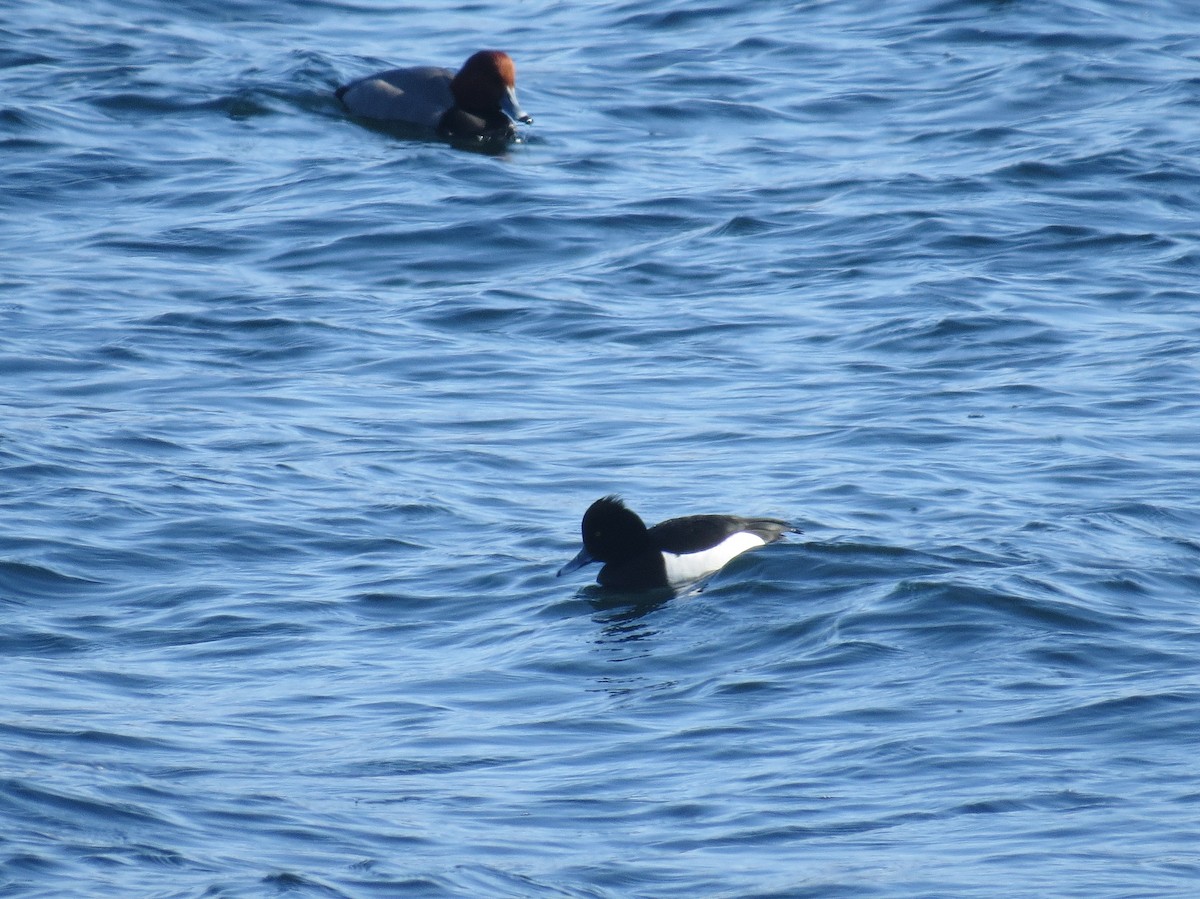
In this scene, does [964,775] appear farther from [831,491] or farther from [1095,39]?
[1095,39]

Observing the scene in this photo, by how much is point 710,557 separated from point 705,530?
134 mm

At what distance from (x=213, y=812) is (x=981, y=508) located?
4.51 metres

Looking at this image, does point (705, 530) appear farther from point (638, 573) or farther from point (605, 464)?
point (605, 464)

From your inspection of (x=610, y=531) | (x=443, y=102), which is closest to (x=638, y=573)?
(x=610, y=531)

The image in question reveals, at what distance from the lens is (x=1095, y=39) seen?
1875 centimetres

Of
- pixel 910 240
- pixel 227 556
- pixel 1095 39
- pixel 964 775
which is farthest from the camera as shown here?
pixel 1095 39

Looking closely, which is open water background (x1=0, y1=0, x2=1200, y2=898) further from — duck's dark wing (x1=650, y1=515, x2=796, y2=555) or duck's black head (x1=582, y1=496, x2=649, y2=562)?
duck's black head (x1=582, y1=496, x2=649, y2=562)

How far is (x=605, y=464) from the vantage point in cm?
1034

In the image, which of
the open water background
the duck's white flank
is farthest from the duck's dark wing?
the open water background

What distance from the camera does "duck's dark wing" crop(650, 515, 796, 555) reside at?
29.0 feet

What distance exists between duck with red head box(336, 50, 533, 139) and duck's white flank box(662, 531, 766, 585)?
850cm

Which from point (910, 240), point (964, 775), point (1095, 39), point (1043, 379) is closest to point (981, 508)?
point (1043, 379)

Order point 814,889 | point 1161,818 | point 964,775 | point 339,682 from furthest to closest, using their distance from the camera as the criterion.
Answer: point 339,682 < point 964,775 < point 1161,818 < point 814,889

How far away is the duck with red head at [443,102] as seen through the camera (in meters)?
16.7
